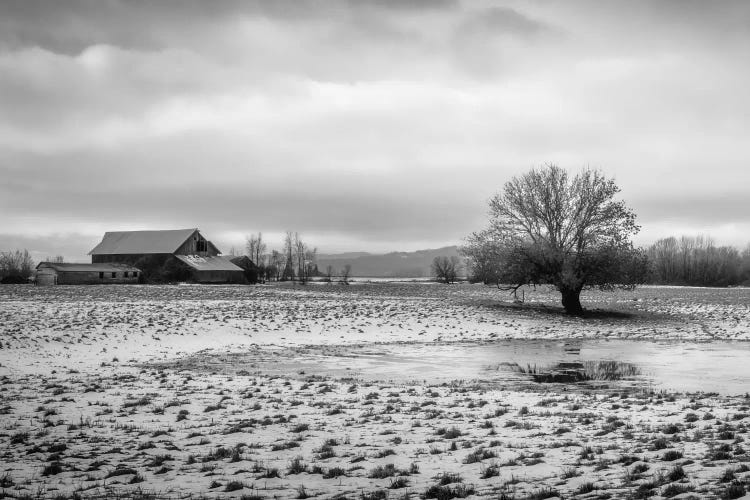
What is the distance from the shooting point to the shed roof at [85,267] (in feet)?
289

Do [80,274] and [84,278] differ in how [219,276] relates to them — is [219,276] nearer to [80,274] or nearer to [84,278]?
[84,278]

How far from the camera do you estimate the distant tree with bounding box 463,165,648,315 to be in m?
40.7

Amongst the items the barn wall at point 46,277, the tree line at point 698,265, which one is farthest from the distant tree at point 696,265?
the barn wall at point 46,277

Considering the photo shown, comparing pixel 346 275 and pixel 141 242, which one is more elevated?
pixel 141 242

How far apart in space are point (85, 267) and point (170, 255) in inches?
489

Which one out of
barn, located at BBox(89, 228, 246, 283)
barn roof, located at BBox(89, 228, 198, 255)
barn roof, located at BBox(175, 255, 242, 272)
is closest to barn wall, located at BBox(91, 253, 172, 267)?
barn, located at BBox(89, 228, 246, 283)

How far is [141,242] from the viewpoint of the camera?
10388cm

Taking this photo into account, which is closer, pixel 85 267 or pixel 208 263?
pixel 85 267

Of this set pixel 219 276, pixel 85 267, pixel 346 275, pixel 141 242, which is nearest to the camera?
pixel 85 267

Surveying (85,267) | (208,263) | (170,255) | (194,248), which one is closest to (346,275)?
(208,263)

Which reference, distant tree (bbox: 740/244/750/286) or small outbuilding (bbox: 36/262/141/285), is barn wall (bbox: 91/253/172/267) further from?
distant tree (bbox: 740/244/750/286)

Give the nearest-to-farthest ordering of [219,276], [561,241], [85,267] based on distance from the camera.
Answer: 1. [561,241]
2. [85,267]
3. [219,276]

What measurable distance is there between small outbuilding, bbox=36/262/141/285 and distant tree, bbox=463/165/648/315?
214 feet

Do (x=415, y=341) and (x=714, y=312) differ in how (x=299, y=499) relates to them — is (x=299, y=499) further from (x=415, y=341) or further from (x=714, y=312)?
(x=714, y=312)
